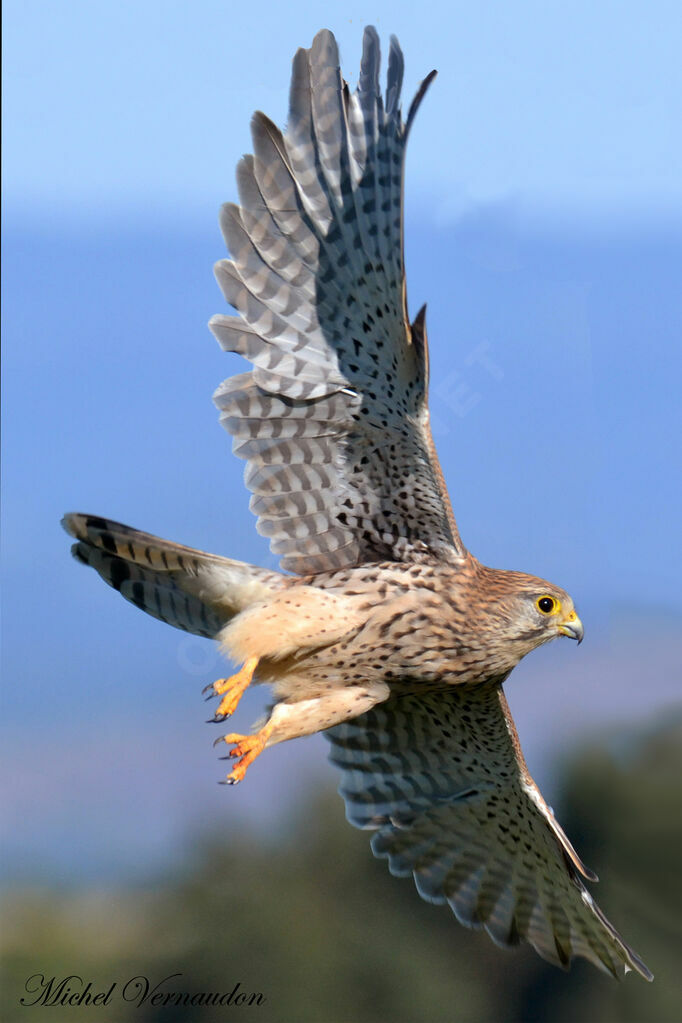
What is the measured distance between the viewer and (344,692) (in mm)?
5668

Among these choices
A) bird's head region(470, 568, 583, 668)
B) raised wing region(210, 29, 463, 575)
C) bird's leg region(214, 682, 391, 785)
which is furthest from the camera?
bird's head region(470, 568, 583, 668)

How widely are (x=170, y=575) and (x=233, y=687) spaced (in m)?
0.67

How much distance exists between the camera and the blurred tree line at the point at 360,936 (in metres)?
25.9

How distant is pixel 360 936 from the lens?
28.0 metres

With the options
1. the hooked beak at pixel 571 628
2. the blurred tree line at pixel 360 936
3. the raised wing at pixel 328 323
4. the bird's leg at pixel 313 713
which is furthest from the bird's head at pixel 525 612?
the blurred tree line at pixel 360 936

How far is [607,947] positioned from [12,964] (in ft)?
69.9

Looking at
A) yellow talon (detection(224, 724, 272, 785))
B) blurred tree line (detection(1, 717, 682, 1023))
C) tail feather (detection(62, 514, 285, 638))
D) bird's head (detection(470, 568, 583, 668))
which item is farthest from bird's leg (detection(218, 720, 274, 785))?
blurred tree line (detection(1, 717, 682, 1023))

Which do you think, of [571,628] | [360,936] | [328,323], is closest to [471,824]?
[571,628]

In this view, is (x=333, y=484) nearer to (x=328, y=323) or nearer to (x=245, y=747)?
(x=328, y=323)

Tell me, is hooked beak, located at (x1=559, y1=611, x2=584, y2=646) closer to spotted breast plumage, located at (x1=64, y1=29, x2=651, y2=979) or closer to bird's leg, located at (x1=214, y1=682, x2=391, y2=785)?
spotted breast plumage, located at (x1=64, y1=29, x2=651, y2=979)

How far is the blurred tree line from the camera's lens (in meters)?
25.9

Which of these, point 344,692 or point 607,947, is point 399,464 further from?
point 607,947

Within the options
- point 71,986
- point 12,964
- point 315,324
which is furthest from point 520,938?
point 12,964

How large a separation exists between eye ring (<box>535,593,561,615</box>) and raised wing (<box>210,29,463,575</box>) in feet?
1.47
